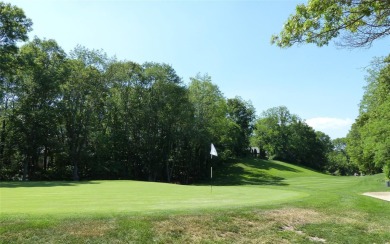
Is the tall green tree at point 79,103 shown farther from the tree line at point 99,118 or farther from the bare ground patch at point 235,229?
the bare ground patch at point 235,229

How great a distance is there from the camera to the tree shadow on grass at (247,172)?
54.4 m

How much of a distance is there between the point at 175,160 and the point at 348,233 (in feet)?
144

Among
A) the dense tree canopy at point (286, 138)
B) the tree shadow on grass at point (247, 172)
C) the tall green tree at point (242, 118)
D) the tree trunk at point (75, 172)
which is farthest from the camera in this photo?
the dense tree canopy at point (286, 138)

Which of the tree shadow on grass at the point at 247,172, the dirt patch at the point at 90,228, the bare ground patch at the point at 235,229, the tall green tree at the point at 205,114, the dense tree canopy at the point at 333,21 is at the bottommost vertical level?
the bare ground patch at the point at 235,229

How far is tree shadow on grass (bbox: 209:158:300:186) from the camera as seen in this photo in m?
54.4

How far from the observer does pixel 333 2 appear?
7766mm

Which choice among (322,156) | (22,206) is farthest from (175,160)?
(322,156)

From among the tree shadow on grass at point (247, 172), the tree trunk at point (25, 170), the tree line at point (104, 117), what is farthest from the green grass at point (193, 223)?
the tree shadow on grass at point (247, 172)

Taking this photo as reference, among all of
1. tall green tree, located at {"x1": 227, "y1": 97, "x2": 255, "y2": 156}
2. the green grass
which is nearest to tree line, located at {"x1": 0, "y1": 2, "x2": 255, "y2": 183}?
tall green tree, located at {"x1": 227, "y1": 97, "x2": 255, "y2": 156}

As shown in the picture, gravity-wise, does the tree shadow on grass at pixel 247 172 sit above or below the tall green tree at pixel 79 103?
below

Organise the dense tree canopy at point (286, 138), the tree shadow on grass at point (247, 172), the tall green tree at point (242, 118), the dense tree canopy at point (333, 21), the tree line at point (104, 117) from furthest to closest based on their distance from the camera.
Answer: the dense tree canopy at point (286, 138)
the tall green tree at point (242, 118)
the tree shadow on grass at point (247, 172)
the tree line at point (104, 117)
the dense tree canopy at point (333, 21)

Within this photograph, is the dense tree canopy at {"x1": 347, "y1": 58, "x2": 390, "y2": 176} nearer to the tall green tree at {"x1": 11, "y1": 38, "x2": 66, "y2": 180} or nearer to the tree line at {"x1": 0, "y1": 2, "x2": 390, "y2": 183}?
the tree line at {"x1": 0, "y1": 2, "x2": 390, "y2": 183}

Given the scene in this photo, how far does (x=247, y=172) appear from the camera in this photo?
61438 millimetres

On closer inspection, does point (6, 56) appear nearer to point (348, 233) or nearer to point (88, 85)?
point (88, 85)
